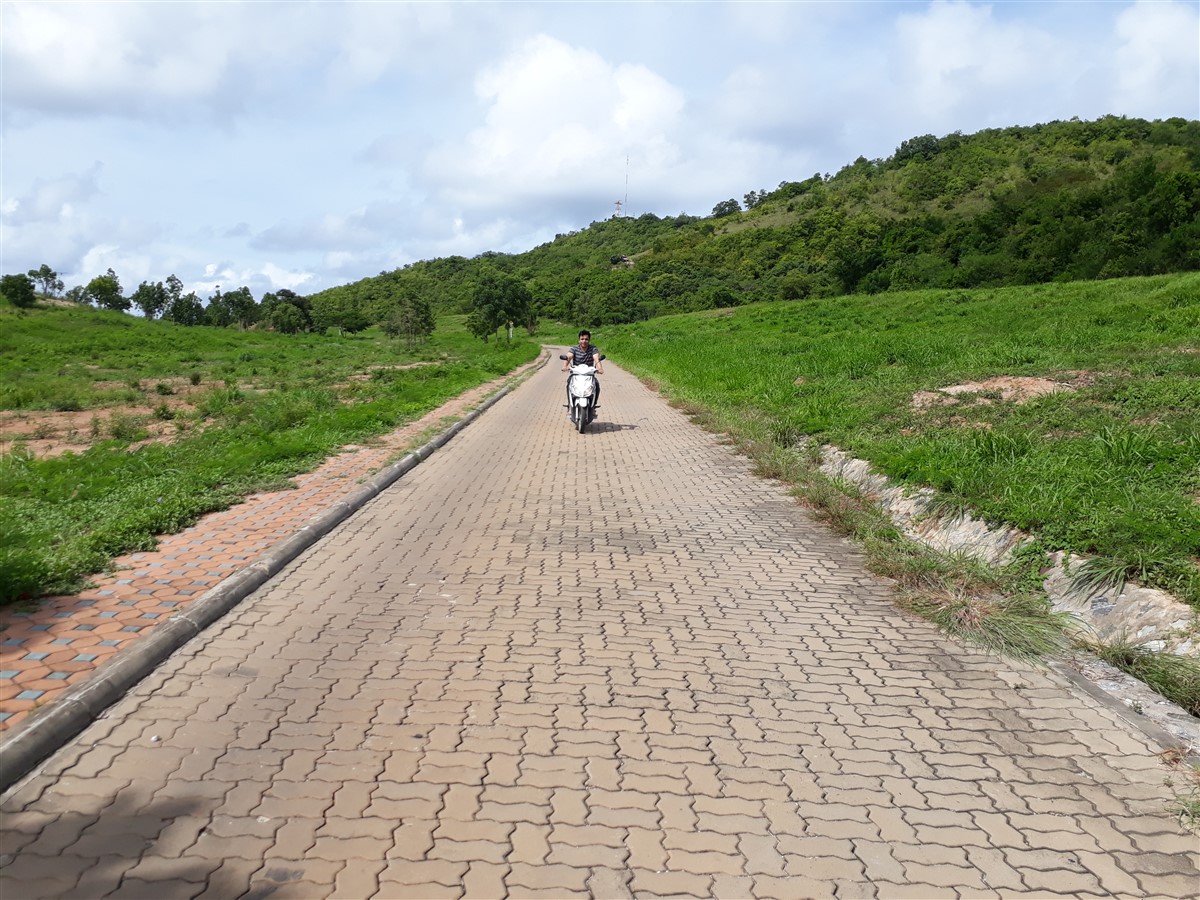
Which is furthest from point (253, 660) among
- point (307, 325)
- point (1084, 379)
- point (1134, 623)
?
point (307, 325)

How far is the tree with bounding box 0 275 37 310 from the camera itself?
63.0 meters

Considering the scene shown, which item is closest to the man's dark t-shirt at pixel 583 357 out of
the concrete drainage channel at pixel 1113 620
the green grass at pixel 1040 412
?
the green grass at pixel 1040 412

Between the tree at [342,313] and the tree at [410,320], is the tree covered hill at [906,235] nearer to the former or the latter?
the tree at [342,313]

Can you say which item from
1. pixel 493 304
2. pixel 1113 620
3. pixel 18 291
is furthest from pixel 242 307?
pixel 1113 620

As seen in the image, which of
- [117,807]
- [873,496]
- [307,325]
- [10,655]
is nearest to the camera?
[117,807]

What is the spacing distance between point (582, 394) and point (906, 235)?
57976 mm

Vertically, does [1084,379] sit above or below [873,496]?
above

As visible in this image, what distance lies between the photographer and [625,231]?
148750 millimetres

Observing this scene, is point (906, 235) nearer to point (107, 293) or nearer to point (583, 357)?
point (583, 357)

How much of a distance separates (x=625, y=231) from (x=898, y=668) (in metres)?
151

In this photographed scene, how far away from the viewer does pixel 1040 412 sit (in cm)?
Result: 916

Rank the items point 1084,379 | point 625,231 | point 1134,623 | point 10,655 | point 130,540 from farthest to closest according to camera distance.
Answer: point 625,231 < point 1084,379 < point 130,540 < point 1134,623 < point 10,655

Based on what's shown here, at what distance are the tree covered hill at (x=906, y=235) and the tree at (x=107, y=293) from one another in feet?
97.4

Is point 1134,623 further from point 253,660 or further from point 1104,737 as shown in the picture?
point 253,660
